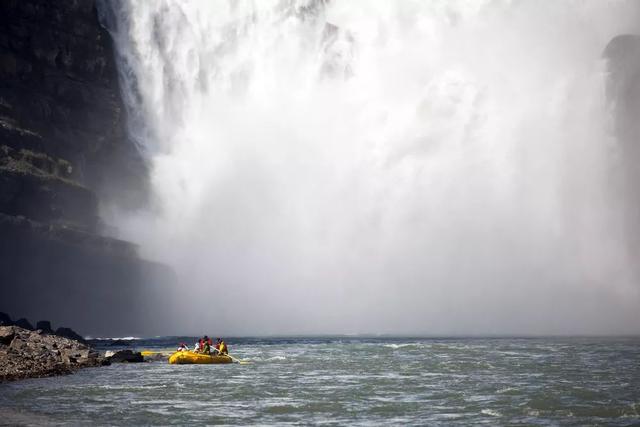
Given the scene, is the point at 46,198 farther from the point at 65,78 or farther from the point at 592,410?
the point at 592,410

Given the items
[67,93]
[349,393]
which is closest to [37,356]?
[349,393]

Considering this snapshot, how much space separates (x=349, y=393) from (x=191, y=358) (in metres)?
27.7

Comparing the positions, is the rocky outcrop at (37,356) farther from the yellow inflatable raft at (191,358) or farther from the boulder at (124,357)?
the yellow inflatable raft at (191,358)

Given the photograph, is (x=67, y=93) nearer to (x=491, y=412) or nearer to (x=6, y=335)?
(x=6, y=335)

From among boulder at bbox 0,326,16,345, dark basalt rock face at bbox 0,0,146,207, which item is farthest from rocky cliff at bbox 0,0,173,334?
boulder at bbox 0,326,16,345

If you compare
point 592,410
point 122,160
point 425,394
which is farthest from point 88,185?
point 592,410

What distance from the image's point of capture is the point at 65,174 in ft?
484

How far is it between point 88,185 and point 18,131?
19537mm

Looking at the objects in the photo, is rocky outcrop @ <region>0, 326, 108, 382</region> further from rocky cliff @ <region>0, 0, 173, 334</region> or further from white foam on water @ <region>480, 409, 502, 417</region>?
rocky cliff @ <region>0, 0, 173, 334</region>

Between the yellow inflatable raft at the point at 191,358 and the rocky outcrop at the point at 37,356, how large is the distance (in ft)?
19.9

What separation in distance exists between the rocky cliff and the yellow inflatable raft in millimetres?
66760

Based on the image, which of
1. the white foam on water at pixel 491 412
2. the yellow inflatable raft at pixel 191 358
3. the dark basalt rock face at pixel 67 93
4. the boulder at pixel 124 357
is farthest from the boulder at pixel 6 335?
the dark basalt rock face at pixel 67 93

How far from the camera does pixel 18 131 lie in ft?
458

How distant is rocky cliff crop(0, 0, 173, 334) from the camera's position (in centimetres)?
13400
